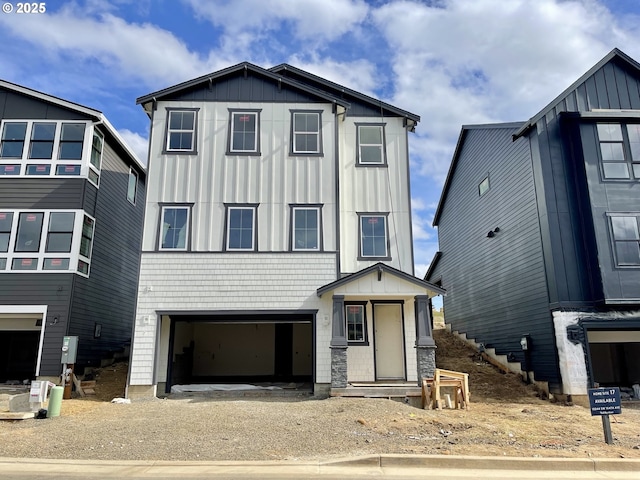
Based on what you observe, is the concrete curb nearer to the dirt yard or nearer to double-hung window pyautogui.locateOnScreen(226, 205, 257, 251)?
the dirt yard

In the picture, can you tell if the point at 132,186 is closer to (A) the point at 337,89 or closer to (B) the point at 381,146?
(A) the point at 337,89

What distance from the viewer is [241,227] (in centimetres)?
1491

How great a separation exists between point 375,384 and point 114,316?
10.5m

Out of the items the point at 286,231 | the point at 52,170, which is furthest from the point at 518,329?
the point at 52,170

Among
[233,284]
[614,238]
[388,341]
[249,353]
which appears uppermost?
[614,238]

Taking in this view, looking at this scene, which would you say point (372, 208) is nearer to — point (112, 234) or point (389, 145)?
point (389, 145)

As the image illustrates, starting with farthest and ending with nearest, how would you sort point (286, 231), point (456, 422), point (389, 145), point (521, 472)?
point (389, 145) → point (286, 231) → point (456, 422) → point (521, 472)

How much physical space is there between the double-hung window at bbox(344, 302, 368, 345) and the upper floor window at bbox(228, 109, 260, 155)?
19.0 ft

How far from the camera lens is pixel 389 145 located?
636 inches

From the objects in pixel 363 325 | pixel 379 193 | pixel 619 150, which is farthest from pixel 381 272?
pixel 619 150

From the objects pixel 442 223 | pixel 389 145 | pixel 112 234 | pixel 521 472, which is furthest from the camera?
pixel 442 223

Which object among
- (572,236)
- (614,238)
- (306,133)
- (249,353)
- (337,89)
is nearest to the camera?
(614,238)

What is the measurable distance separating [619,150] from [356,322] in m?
9.86

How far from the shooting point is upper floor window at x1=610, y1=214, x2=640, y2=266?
46.2 feet
